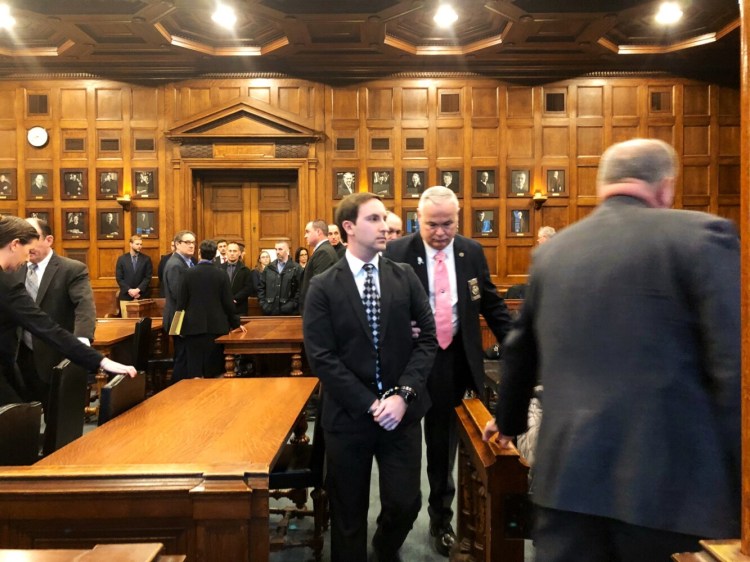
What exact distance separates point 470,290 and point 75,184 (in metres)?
8.91

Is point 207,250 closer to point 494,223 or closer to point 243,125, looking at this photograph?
point 243,125

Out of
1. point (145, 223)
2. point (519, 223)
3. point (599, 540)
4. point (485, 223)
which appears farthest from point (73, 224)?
point (599, 540)

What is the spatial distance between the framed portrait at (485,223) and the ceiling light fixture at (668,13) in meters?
3.59

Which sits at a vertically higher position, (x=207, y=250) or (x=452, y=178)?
(x=452, y=178)

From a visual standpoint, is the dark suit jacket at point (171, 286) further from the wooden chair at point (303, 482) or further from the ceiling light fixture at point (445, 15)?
the ceiling light fixture at point (445, 15)

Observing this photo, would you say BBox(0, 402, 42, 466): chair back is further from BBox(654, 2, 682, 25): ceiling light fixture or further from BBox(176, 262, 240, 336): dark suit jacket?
BBox(654, 2, 682, 25): ceiling light fixture

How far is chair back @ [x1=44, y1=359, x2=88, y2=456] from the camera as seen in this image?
2500mm

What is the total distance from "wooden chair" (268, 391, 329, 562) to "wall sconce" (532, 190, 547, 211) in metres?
7.37

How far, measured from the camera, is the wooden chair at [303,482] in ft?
8.23

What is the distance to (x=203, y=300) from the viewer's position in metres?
5.14

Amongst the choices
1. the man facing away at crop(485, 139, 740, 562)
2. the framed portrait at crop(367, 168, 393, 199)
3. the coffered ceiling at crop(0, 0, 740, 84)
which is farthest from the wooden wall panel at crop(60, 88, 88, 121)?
the man facing away at crop(485, 139, 740, 562)

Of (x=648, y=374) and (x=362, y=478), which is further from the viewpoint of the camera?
(x=362, y=478)

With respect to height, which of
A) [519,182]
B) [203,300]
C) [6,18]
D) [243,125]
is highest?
[6,18]

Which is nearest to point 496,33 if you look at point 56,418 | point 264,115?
point 264,115
